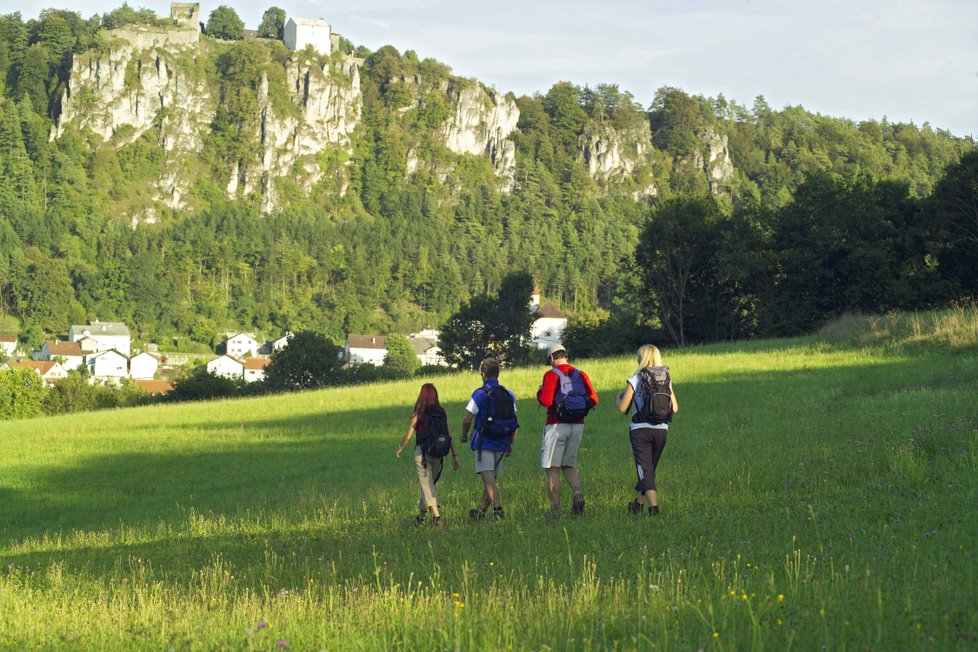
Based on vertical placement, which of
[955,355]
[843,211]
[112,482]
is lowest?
[112,482]

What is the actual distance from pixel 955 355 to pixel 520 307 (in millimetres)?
66234

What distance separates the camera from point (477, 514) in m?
13.6

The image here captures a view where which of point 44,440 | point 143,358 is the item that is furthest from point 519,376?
point 143,358

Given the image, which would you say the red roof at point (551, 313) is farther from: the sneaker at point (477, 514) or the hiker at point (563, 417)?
the hiker at point (563, 417)

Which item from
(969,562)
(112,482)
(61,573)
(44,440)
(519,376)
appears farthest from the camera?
(519,376)

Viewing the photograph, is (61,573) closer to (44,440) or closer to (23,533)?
(23,533)

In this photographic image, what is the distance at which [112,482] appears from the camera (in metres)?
26.9

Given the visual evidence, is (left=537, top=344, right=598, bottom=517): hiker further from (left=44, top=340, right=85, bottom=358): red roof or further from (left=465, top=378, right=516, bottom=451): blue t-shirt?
(left=44, top=340, right=85, bottom=358): red roof

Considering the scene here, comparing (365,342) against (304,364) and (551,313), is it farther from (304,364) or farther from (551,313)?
(304,364)

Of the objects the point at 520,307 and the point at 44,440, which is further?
the point at 520,307

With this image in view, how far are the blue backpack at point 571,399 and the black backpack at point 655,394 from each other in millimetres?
799

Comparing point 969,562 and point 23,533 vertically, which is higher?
point 969,562

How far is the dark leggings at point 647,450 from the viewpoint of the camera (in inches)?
492

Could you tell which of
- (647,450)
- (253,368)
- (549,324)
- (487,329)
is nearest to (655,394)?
(647,450)
